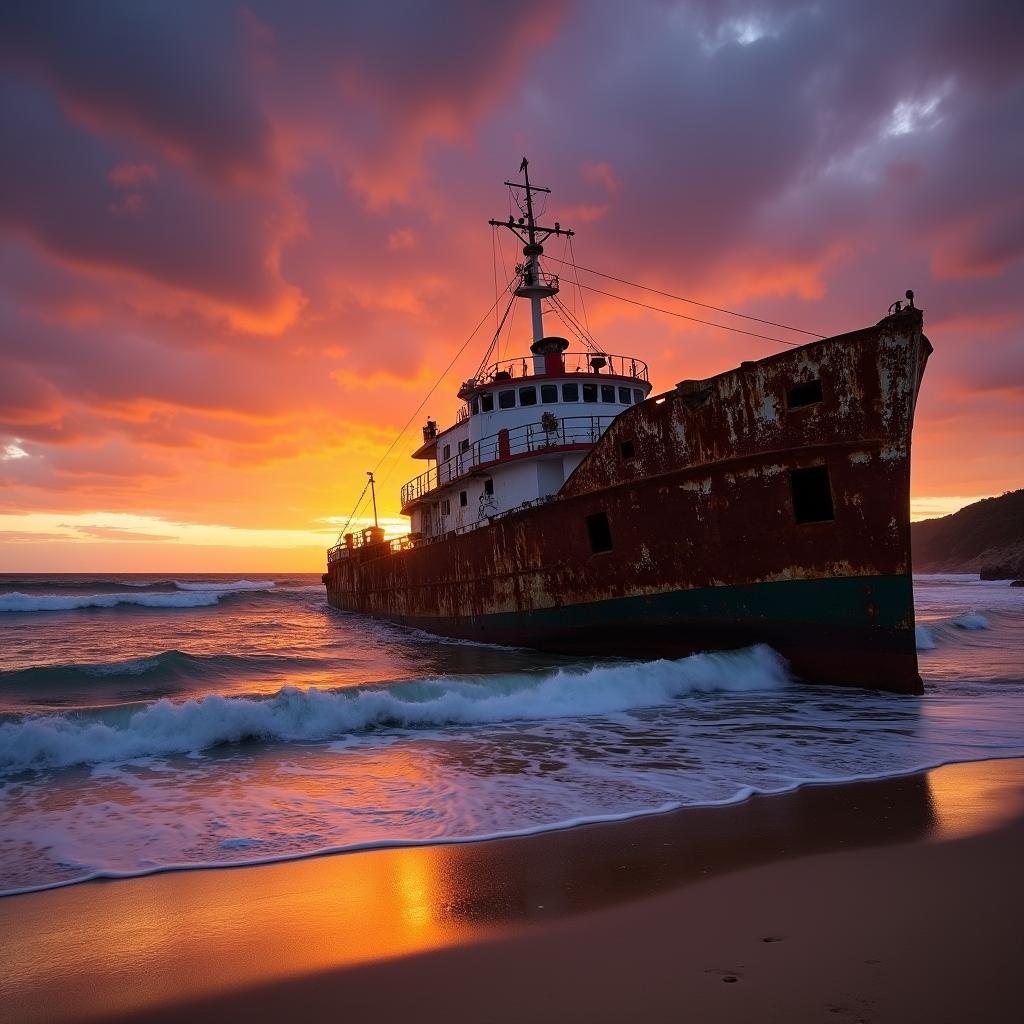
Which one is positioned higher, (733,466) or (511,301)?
(511,301)

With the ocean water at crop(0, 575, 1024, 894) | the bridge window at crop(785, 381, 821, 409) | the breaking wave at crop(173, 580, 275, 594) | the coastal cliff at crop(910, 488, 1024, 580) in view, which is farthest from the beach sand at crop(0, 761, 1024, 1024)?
the coastal cliff at crop(910, 488, 1024, 580)

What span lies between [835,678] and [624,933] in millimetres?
8045

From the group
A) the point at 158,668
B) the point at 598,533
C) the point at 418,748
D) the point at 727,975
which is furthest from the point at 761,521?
the point at 158,668

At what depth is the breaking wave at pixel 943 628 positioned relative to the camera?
1709 centimetres

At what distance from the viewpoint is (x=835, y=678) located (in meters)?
9.88

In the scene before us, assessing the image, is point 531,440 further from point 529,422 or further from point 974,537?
point 974,537

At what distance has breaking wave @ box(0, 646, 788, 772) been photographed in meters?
7.32

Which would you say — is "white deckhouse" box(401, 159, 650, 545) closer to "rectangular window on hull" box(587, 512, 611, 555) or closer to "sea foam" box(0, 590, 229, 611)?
"rectangular window on hull" box(587, 512, 611, 555)

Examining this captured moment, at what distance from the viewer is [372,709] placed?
29.1ft

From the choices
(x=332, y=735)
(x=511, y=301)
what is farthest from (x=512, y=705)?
(x=511, y=301)

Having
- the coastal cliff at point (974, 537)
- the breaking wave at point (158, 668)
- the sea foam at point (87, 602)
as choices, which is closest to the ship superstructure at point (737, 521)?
the breaking wave at point (158, 668)

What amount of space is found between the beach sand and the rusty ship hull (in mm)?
Result: 5205

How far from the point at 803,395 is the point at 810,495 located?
4.54ft

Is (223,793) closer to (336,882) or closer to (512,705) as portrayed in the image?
(336,882)
